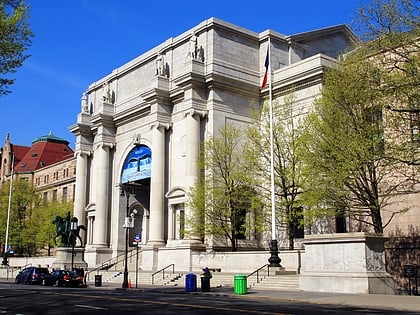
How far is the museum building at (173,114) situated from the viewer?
161 feet

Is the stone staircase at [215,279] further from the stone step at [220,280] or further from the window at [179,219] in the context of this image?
the window at [179,219]

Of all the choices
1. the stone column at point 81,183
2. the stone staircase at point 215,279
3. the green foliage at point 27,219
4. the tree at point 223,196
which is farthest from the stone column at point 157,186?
the green foliage at point 27,219

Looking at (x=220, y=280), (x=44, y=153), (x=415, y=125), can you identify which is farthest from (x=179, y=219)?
(x=44, y=153)

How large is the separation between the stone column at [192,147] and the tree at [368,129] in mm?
13093

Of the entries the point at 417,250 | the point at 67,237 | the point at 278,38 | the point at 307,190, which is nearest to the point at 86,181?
the point at 67,237

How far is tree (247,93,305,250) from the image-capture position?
40.6 meters

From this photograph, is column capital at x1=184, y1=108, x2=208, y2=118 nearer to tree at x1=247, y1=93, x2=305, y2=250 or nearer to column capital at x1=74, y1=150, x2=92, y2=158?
tree at x1=247, y1=93, x2=305, y2=250

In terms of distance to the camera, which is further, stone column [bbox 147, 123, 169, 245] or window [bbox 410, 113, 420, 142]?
stone column [bbox 147, 123, 169, 245]

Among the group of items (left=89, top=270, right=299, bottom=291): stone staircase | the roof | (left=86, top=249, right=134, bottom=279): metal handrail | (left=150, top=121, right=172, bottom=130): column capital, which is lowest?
(left=89, top=270, right=299, bottom=291): stone staircase

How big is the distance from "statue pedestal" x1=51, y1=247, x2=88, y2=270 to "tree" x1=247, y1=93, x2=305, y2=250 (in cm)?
2118

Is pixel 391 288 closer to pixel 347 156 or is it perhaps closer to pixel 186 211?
pixel 347 156

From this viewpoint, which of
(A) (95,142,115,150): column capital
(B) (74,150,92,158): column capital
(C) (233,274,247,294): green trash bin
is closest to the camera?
(C) (233,274,247,294): green trash bin

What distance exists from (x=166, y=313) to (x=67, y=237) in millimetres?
41956

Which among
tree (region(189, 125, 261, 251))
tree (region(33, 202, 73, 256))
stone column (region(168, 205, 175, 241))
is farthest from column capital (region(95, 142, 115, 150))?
tree (region(33, 202, 73, 256))
